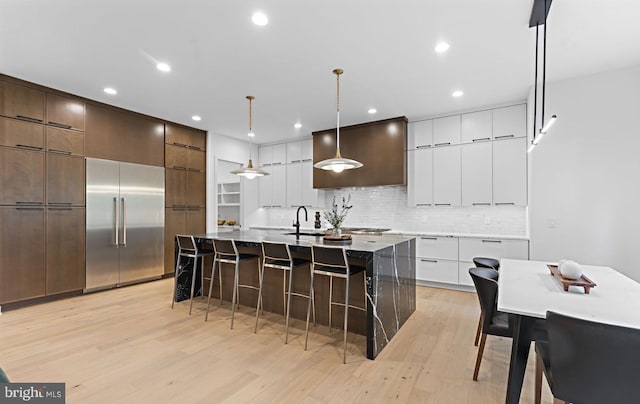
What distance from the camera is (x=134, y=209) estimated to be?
4.87m

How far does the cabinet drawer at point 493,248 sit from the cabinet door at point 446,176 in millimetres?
694

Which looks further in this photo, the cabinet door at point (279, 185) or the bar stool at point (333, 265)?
the cabinet door at point (279, 185)

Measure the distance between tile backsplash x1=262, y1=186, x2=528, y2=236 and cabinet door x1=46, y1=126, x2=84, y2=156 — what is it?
4.19 meters

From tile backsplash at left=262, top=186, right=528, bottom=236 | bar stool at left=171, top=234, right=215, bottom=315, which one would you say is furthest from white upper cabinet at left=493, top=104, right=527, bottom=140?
bar stool at left=171, top=234, right=215, bottom=315

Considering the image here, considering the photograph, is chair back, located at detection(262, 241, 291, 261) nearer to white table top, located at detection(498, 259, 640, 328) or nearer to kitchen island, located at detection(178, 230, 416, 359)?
kitchen island, located at detection(178, 230, 416, 359)

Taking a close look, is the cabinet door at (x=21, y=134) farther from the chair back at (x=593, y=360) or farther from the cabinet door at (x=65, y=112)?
the chair back at (x=593, y=360)

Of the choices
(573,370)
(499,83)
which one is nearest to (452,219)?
(499,83)

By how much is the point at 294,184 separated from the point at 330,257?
4.20m

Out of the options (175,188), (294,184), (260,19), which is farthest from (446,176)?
(175,188)

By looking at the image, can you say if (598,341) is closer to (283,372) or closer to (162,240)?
(283,372)

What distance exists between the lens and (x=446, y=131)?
5.04m

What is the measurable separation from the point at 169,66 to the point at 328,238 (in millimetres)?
2583

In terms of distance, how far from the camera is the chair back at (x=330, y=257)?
2.64m

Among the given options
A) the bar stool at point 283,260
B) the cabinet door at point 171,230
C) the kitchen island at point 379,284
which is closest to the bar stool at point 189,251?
the kitchen island at point 379,284
